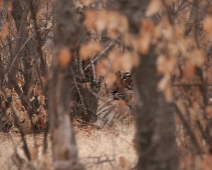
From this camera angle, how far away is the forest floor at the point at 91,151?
5.50 meters

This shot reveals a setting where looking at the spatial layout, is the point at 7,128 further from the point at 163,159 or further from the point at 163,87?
the point at 163,87

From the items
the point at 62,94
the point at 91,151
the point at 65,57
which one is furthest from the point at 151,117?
the point at 91,151

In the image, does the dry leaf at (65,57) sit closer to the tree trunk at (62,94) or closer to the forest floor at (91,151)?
the tree trunk at (62,94)

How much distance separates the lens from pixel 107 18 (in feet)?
12.9

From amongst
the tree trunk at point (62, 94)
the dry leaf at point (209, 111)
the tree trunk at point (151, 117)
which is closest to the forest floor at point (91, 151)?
the tree trunk at point (62, 94)

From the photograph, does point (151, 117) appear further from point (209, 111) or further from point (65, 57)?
point (209, 111)

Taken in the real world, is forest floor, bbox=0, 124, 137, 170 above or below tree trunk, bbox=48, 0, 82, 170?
below

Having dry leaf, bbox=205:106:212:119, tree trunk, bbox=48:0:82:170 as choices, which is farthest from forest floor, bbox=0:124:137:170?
dry leaf, bbox=205:106:212:119

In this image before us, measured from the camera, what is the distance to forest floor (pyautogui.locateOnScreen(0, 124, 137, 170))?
217 inches

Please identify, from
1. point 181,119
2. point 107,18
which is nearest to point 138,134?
point 181,119

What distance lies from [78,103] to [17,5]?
1948 millimetres

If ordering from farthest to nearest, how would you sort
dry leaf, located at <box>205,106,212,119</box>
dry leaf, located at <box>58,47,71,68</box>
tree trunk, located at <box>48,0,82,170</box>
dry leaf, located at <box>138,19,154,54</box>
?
dry leaf, located at <box>205,106,212,119</box> → tree trunk, located at <box>48,0,82,170</box> → dry leaf, located at <box>58,47,71,68</box> → dry leaf, located at <box>138,19,154,54</box>

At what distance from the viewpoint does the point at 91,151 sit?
22.8 feet

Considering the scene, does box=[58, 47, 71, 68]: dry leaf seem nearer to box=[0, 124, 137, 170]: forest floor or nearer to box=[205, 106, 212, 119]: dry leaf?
box=[0, 124, 137, 170]: forest floor
